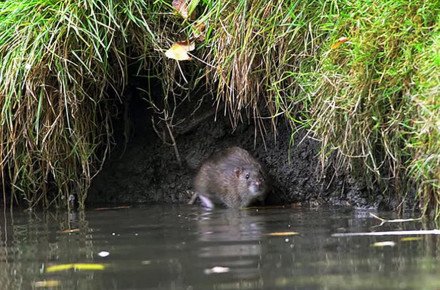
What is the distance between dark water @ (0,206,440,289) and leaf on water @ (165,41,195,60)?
1071mm

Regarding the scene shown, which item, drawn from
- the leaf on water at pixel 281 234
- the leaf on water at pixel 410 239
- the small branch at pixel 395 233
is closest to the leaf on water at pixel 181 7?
the leaf on water at pixel 281 234

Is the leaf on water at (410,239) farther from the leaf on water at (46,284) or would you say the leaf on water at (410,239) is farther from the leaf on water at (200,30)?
the leaf on water at (200,30)

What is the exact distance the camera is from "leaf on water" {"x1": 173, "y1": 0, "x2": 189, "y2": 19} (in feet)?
20.3

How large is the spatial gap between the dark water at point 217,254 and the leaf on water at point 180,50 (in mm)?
1071

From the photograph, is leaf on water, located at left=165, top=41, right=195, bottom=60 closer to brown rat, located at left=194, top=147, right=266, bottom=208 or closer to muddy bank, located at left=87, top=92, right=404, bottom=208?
muddy bank, located at left=87, top=92, right=404, bottom=208

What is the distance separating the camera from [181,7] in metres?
6.23

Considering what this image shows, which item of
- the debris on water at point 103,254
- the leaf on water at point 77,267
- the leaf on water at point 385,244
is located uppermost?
the debris on water at point 103,254

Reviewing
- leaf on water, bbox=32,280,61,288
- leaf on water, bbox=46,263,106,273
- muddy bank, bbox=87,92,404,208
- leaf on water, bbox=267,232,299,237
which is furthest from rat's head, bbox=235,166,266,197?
leaf on water, bbox=32,280,61,288

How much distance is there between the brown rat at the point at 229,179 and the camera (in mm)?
6441

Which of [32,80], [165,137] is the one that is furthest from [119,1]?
[165,137]

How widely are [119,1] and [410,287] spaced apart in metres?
3.58

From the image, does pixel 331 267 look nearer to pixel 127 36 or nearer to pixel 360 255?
pixel 360 255

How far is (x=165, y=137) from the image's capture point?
6965mm

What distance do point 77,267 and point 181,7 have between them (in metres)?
2.76
